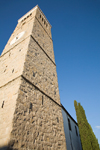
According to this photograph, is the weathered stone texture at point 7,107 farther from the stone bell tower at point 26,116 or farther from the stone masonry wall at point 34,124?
the stone masonry wall at point 34,124

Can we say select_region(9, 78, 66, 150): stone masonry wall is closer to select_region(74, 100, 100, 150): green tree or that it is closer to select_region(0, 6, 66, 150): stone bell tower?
select_region(0, 6, 66, 150): stone bell tower

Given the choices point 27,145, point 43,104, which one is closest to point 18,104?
point 27,145

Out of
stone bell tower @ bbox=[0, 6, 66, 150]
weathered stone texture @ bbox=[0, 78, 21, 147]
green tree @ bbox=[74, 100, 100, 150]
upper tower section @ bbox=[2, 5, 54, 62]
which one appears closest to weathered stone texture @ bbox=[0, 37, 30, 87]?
stone bell tower @ bbox=[0, 6, 66, 150]

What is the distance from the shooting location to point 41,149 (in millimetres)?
3891

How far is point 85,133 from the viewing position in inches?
403

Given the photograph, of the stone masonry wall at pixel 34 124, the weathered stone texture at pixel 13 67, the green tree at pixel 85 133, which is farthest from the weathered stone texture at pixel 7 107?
the green tree at pixel 85 133

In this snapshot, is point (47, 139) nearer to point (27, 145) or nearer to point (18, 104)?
point (27, 145)

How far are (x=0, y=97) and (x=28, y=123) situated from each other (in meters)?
1.83

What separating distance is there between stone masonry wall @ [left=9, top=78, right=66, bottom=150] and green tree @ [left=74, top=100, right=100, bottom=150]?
224 inches

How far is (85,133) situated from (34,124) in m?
8.36

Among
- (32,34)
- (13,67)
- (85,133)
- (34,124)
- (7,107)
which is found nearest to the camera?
(7,107)

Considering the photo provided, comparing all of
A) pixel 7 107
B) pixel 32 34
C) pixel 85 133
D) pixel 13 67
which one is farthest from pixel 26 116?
Result: pixel 85 133

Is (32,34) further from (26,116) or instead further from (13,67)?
(26,116)

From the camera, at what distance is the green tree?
9.57m
